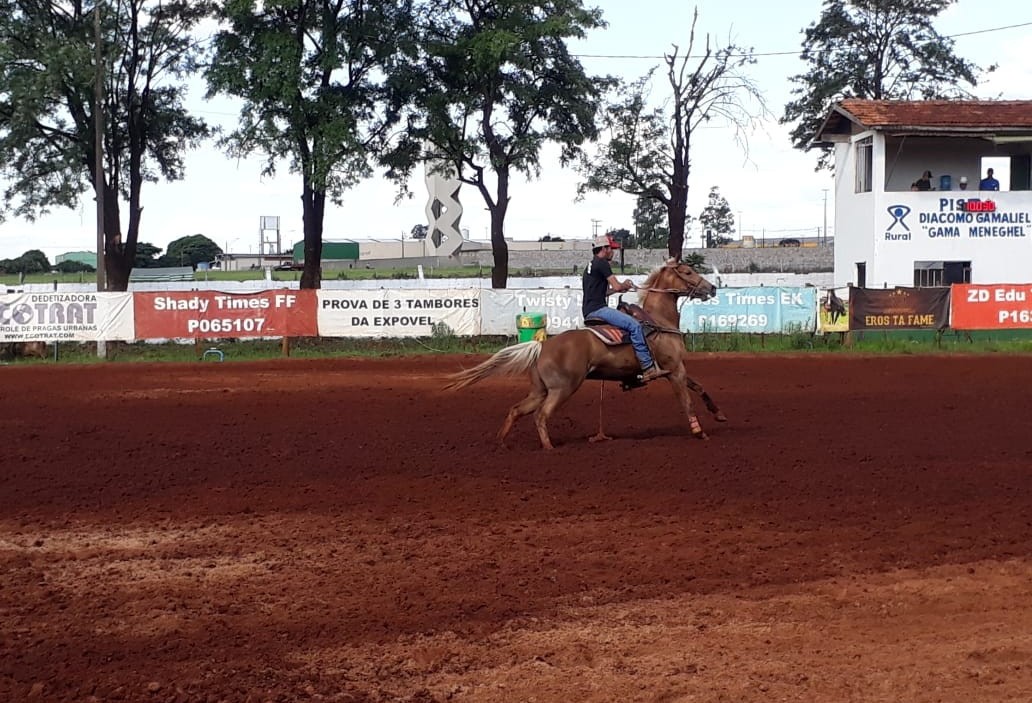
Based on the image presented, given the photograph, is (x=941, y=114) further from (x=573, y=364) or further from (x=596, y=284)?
(x=573, y=364)

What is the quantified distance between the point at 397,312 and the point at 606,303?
51.2 feet

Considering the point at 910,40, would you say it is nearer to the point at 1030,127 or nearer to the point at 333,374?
the point at 1030,127

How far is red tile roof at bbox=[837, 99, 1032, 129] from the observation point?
3400 cm

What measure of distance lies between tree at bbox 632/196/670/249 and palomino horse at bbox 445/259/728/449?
203ft

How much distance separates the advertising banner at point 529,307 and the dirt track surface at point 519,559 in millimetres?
→ 12513

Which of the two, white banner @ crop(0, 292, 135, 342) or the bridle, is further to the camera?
white banner @ crop(0, 292, 135, 342)

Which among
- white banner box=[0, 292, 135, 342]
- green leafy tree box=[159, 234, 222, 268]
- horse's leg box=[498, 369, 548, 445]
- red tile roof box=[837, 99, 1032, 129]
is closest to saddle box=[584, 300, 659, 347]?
horse's leg box=[498, 369, 548, 445]

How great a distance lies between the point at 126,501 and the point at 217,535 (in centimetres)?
176

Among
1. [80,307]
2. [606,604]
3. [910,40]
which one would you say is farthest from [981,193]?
[606,604]

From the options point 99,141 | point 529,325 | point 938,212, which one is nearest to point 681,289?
point 529,325

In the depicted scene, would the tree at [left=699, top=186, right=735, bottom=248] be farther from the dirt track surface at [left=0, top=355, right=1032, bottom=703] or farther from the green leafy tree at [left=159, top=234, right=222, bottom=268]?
the dirt track surface at [left=0, top=355, right=1032, bottom=703]

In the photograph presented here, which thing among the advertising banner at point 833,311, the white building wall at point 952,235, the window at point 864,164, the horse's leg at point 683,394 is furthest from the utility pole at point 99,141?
the window at point 864,164

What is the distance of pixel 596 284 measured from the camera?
42.1 feet

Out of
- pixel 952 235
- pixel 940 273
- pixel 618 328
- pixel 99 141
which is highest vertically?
pixel 99 141
